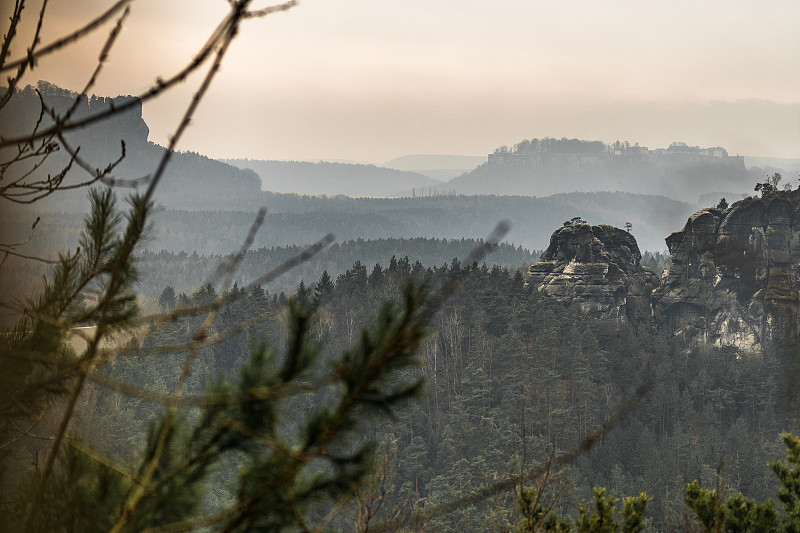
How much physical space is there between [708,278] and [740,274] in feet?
4.88

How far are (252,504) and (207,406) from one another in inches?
6.3

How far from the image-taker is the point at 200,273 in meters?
87.8

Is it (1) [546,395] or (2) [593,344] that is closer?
(1) [546,395]

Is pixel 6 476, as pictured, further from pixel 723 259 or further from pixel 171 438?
pixel 723 259

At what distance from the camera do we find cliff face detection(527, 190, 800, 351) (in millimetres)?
39250

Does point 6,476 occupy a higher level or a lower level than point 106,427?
higher

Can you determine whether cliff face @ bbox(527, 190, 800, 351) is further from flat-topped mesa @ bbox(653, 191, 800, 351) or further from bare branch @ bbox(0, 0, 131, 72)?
bare branch @ bbox(0, 0, 131, 72)

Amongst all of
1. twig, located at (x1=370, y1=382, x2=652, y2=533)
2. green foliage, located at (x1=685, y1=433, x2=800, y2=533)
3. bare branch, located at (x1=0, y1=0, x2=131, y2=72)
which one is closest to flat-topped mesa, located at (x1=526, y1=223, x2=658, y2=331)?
green foliage, located at (x1=685, y1=433, x2=800, y2=533)

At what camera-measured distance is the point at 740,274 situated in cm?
3959

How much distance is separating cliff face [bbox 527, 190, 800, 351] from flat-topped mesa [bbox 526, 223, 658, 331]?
0.16 ft

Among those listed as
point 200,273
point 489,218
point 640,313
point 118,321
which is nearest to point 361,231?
point 489,218

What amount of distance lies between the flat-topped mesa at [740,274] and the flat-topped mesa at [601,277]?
1715 mm

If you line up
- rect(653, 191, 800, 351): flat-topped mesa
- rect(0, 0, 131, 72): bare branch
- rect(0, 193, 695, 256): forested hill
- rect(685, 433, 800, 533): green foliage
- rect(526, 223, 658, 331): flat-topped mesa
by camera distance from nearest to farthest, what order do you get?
1. rect(0, 0, 131, 72): bare branch
2. rect(685, 433, 800, 533): green foliage
3. rect(653, 191, 800, 351): flat-topped mesa
4. rect(526, 223, 658, 331): flat-topped mesa
5. rect(0, 193, 695, 256): forested hill

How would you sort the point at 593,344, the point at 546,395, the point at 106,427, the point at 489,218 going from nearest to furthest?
the point at 106,427
the point at 546,395
the point at 593,344
the point at 489,218
